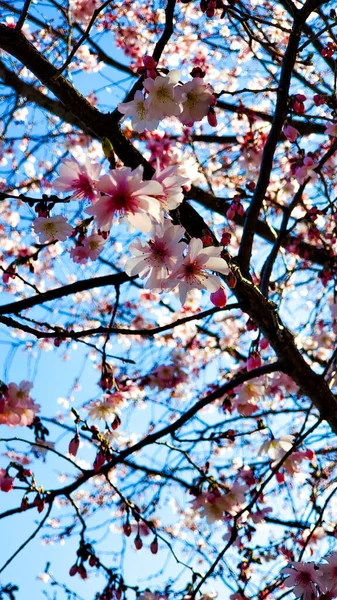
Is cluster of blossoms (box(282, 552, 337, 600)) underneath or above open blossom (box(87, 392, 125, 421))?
underneath

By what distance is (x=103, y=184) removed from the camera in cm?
110

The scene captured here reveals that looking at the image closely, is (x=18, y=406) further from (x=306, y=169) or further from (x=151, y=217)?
(x=306, y=169)

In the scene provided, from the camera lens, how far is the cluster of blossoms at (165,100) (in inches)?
59.3

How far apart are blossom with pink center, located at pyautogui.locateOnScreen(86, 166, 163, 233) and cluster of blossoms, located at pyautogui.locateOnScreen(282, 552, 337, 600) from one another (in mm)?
1318

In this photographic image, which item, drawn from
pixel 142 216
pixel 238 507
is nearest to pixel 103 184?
pixel 142 216

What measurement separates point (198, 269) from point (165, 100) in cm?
57

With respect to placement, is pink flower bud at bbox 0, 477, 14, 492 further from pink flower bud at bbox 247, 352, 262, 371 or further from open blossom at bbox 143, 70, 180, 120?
open blossom at bbox 143, 70, 180, 120

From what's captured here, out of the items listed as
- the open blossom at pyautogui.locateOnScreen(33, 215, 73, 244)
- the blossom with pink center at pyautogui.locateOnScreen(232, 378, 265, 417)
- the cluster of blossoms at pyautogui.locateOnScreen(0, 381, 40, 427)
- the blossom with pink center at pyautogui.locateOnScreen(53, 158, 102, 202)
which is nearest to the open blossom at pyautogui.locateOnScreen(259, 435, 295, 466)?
the blossom with pink center at pyautogui.locateOnScreen(232, 378, 265, 417)

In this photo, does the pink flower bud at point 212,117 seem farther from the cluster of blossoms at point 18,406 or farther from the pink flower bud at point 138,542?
the pink flower bud at point 138,542

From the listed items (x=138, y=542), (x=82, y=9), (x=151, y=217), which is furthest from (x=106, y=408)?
(x=82, y=9)

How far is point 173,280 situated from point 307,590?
3.88 ft

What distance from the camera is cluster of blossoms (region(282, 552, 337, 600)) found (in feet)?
5.65

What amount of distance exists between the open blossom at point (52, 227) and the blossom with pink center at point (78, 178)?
402 mm

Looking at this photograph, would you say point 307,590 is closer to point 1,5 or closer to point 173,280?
point 173,280
